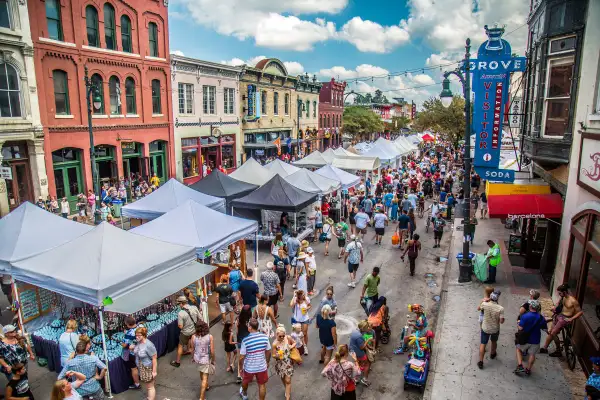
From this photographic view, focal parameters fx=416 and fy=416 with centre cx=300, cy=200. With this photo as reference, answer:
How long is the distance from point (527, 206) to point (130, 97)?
22958 mm

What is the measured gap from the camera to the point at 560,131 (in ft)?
34.7

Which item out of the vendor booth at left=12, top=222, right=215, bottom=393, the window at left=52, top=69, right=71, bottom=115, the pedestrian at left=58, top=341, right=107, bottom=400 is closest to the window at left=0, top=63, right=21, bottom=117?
the window at left=52, top=69, right=71, bottom=115

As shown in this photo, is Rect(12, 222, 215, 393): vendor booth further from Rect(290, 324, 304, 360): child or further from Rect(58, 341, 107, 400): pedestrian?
Rect(290, 324, 304, 360): child

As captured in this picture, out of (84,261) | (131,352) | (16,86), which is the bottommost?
(131,352)

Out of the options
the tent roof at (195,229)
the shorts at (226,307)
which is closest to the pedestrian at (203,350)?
the shorts at (226,307)

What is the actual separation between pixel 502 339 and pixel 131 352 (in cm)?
791

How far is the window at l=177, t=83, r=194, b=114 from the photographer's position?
2953 centimetres

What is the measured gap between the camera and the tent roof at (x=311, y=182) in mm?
18156

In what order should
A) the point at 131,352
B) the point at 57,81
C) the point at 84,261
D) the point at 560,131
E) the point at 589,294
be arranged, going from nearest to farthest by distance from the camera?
1. the point at 131,352
2. the point at 84,261
3. the point at 589,294
4. the point at 560,131
5. the point at 57,81

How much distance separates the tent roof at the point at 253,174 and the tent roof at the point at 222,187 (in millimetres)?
1618

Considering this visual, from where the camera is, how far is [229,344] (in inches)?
321

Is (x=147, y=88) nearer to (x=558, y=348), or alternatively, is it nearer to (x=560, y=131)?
(x=560, y=131)

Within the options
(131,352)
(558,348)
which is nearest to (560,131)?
(558,348)

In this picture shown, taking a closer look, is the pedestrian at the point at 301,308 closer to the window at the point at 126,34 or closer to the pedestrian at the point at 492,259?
the pedestrian at the point at 492,259
